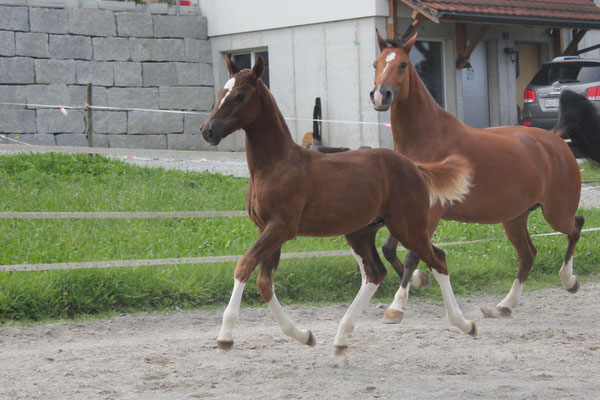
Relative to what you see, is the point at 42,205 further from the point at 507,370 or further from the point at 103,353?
the point at 507,370

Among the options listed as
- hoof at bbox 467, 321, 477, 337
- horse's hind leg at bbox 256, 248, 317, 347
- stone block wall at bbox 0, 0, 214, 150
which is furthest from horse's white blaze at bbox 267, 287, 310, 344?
stone block wall at bbox 0, 0, 214, 150

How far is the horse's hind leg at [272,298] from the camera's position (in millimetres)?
4918

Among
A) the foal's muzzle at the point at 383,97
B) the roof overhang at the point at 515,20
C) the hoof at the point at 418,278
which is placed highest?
the roof overhang at the point at 515,20

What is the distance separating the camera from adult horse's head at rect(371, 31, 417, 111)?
6.21 m

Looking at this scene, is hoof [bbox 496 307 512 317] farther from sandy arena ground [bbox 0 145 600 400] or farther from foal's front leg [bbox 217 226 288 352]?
foal's front leg [bbox 217 226 288 352]

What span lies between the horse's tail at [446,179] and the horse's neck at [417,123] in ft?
2.21

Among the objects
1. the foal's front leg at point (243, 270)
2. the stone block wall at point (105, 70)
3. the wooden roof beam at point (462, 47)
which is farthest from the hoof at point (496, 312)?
the stone block wall at point (105, 70)

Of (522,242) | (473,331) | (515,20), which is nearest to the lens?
(473,331)

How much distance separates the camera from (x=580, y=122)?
820 centimetres

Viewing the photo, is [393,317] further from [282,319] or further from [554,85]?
[554,85]

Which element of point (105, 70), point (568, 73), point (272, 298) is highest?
point (105, 70)

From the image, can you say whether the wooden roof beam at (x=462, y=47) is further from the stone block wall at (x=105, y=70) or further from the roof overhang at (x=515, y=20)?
the stone block wall at (x=105, y=70)

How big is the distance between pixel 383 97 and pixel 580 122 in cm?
285

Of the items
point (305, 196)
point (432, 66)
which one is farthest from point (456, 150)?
point (432, 66)
